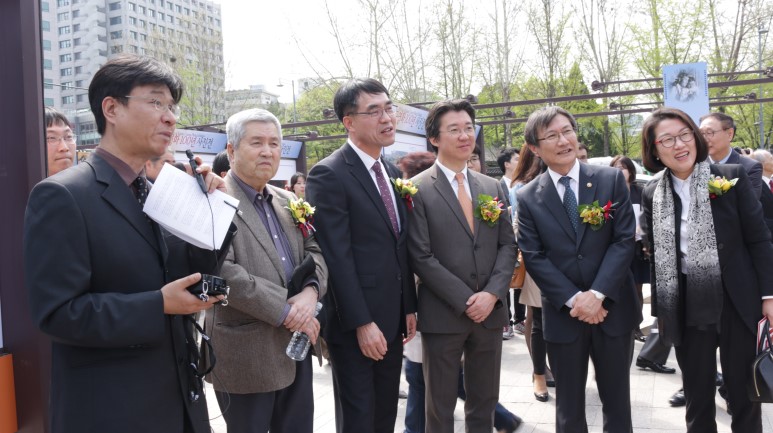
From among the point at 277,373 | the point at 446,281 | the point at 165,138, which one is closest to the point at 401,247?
the point at 446,281

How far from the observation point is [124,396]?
1.86m

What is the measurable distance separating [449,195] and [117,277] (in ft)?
6.78

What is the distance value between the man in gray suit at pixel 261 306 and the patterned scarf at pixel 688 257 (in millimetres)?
1930

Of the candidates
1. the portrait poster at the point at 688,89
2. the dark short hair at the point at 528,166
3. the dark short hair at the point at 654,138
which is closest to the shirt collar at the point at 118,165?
the dark short hair at the point at 654,138

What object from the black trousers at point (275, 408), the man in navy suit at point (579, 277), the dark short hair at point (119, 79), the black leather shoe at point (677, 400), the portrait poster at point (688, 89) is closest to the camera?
the dark short hair at point (119, 79)

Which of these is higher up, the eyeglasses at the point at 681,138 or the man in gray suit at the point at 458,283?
the eyeglasses at the point at 681,138

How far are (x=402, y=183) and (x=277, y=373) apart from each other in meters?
1.29

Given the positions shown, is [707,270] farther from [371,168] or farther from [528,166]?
[528,166]

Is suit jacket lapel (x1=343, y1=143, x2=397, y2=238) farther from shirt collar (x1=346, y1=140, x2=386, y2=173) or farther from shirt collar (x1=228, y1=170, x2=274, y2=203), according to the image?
shirt collar (x1=228, y1=170, x2=274, y2=203)

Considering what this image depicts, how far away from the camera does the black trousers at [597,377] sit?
10.7ft

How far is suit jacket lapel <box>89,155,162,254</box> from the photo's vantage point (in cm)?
189

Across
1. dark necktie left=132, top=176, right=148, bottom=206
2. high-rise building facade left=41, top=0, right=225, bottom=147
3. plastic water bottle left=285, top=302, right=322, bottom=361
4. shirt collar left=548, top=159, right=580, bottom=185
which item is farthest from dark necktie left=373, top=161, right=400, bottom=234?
high-rise building facade left=41, top=0, right=225, bottom=147

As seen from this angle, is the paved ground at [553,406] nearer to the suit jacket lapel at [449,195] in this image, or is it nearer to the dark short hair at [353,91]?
the suit jacket lapel at [449,195]

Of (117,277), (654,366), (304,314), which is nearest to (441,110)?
(304,314)
